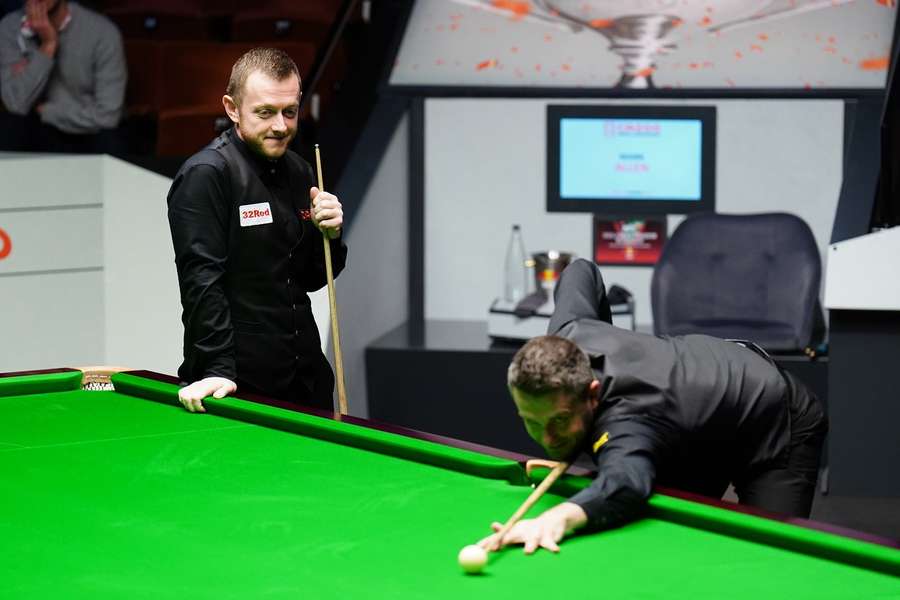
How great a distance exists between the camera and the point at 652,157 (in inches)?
247

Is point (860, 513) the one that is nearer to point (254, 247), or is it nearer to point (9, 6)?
point (254, 247)

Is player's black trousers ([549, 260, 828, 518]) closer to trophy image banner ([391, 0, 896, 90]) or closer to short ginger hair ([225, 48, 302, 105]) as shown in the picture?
short ginger hair ([225, 48, 302, 105])

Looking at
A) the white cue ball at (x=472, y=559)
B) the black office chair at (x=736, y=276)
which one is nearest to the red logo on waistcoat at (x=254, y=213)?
the white cue ball at (x=472, y=559)

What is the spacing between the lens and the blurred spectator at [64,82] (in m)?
5.76

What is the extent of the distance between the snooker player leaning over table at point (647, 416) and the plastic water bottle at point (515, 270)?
2997 millimetres

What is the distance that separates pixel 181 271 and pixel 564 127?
351 cm

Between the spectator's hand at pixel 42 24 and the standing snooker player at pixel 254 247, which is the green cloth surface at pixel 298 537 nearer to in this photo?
the standing snooker player at pixel 254 247

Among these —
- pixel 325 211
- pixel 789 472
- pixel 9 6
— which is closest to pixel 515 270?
pixel 9 6

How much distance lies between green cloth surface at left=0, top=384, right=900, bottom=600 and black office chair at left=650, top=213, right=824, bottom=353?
9.93 feet

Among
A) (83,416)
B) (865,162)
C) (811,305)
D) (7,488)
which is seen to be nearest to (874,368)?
(811,305)

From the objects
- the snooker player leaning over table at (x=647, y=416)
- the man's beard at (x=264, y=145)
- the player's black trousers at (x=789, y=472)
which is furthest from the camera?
the man's beard at (x=264, y=145)

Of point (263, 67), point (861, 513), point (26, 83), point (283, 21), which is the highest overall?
point (283, 21)

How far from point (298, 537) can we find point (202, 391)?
951 millimetres

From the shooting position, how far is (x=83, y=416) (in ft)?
9.98
